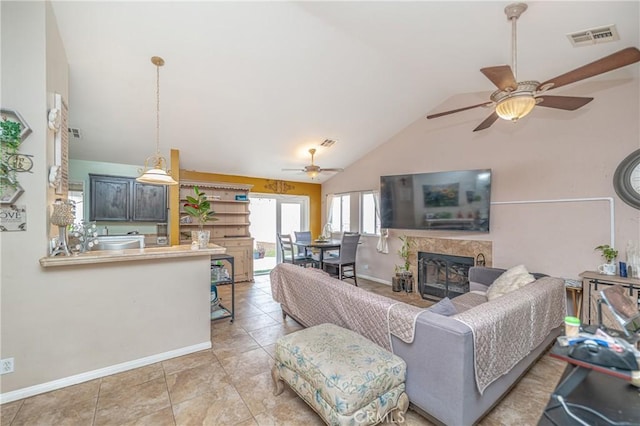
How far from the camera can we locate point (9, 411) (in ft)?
6.29

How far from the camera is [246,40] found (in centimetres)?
277

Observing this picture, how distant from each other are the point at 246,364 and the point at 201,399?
53 cm

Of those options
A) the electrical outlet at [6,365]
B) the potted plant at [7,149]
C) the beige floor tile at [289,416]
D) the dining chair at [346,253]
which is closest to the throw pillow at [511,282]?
the beige floor tile at [289,416]

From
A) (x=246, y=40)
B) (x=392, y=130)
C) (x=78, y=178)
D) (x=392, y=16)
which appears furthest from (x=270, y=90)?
(x=78, y=178)

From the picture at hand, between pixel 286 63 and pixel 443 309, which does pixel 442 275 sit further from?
pixel 286 63

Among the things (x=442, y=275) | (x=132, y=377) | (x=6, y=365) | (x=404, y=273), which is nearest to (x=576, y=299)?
(x=442, y=275)

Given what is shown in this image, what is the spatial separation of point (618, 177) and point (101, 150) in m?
6.97

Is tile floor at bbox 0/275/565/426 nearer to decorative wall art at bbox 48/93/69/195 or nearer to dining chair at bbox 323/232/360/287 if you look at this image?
decorative wall art at bbox 48/93/69/195

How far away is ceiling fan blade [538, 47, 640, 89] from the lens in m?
1.58

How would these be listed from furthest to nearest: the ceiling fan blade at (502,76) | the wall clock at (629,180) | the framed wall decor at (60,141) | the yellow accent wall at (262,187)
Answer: the yellow accent wall at (262,187)
the wall clock at (629,180)
the framed wall decor at (60,141)
the ceiling fan blade at (502,76)

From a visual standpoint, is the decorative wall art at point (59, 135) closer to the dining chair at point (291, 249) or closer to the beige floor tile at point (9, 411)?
the beige floor tile at point (9, 411)

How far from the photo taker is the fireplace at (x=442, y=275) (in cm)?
436

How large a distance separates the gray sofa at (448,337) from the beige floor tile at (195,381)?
970mm

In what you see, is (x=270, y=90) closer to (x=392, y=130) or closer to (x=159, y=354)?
(x=392, y=130)
